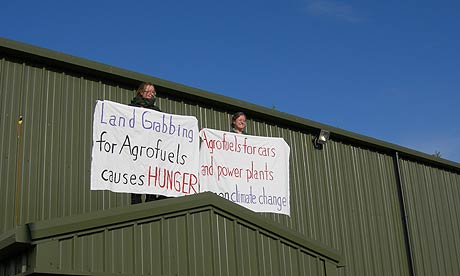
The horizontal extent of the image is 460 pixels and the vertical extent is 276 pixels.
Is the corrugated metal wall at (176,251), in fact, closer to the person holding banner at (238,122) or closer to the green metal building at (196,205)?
the green metal building at (196,205)

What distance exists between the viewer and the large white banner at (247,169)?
11938mm

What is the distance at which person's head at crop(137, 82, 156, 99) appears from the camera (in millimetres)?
10531

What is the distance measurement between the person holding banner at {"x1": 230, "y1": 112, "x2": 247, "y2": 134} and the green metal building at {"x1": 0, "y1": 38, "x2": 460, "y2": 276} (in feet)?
0.91

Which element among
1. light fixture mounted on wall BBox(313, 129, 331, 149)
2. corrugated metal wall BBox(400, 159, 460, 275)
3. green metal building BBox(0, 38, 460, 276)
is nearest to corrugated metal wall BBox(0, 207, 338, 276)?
green metal building BBox(0, 38, 460, 276)

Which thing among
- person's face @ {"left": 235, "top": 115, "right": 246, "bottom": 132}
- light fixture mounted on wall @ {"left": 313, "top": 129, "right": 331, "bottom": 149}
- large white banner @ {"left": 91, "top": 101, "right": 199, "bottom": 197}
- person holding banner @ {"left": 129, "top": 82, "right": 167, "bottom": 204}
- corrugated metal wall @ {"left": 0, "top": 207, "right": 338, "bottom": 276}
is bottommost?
corrugated metal wall @ {"left": 0, "top": 207, "right": 338, "bottom": 276}

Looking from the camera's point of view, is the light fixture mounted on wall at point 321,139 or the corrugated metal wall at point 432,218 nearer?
the light fixture mounted on wall at point 321,139

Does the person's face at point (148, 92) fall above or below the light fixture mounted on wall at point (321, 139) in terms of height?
below

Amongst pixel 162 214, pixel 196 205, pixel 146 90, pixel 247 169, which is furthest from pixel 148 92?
pixel 162 214

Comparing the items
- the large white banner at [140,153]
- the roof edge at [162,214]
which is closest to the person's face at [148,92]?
the large white banner at [140,153]

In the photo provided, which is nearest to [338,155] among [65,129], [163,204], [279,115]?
[279,115]

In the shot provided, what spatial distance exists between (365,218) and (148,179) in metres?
5.82

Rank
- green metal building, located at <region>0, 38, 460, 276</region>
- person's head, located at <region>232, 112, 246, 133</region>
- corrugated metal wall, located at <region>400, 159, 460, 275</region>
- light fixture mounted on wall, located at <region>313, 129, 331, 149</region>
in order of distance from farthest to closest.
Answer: corrugated metal wall, located at <region>400, 159, 460, 275</region>
light fixture mounted on wall, located at <region>313, 129, 331, 149</region>
person's head, located at <region>232, 112, 246, 133</region>
green metal building, located at <region>0, 38, 460, 276</region>

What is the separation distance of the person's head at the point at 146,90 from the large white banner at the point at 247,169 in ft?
5.29

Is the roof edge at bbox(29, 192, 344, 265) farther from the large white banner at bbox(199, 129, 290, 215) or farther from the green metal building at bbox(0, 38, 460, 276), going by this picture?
the large white banner at bbox(199, 129, 290, 215)
